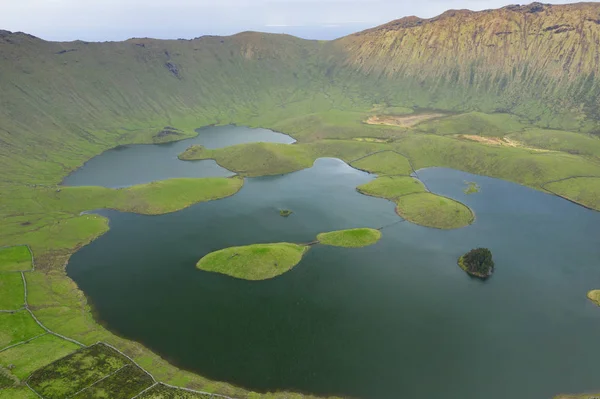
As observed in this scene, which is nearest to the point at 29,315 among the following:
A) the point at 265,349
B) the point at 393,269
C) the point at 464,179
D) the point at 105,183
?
the point at 265,349

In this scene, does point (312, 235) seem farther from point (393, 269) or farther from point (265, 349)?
point (265, 349)

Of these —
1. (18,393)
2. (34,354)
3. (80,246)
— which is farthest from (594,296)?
(80,246)

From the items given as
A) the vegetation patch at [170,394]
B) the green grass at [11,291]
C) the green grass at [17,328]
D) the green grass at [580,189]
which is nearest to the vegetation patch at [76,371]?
the vegetation patch at [170,394]

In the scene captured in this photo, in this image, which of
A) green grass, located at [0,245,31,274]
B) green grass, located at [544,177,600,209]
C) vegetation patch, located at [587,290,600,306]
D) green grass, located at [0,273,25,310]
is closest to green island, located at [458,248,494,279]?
vegetation patch, located at [587,290,600,306]

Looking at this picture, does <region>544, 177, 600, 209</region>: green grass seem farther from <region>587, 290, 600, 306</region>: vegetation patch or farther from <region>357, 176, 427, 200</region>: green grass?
<region>587, 290, 600, 306</region>: vegetation patch

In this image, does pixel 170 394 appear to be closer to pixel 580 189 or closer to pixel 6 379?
pixel 6 379

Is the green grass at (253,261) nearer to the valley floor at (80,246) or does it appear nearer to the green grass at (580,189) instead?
the valley floor at (80,246)
